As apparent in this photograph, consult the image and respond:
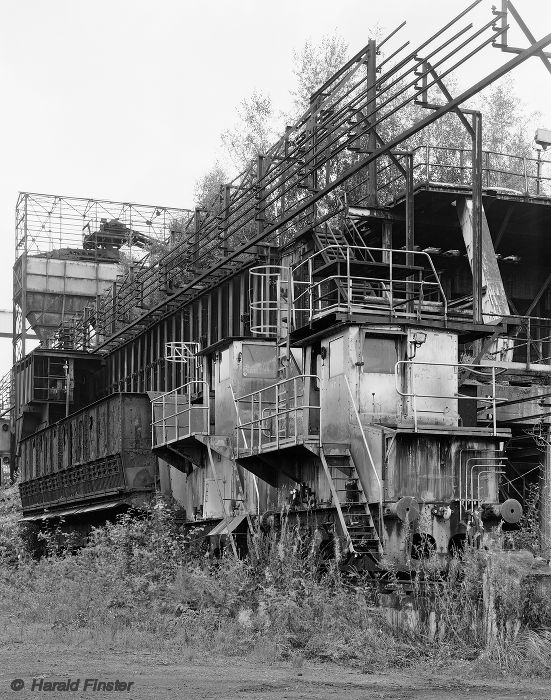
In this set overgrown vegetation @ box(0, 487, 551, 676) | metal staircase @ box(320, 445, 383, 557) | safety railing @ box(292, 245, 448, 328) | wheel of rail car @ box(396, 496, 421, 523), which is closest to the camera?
overgrown vegetation @ box(0, 487, 551, 676)

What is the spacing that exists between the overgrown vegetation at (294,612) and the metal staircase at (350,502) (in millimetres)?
586

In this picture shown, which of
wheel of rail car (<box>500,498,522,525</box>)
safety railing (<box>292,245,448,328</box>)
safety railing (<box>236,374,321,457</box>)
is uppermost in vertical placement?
safety railing (<box>292,245,448,328</box>)

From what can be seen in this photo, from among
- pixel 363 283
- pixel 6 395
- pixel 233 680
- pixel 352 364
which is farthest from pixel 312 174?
pixel 6 395

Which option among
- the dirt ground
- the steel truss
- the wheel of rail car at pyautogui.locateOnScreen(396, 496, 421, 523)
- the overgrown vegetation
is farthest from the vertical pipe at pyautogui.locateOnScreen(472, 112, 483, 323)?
the dirt ground

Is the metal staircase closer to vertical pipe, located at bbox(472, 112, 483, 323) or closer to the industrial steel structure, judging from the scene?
the industrial steel structure

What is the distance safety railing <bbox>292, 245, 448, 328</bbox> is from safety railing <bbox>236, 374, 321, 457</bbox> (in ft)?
4.59

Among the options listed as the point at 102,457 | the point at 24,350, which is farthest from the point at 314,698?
the point at 24,350

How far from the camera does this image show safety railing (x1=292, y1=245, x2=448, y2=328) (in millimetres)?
20031

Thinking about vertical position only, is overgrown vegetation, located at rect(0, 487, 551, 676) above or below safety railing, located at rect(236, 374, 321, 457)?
below

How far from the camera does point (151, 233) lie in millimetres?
64812

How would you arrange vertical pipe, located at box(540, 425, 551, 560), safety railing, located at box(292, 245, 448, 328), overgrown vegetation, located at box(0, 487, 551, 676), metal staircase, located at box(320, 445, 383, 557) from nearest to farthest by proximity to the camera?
overgrown vegetation, located at box(0, 487, 551, 676)
metal staircase, located at box(320, 445, 383, 557)
safety railing, located at box(292, 245, 448, 328)
vertical pipe, located at box(540, 425, 551, 560)

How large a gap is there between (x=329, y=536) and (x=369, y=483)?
1.08 meters

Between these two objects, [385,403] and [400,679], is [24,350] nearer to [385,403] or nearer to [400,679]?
[385,403]

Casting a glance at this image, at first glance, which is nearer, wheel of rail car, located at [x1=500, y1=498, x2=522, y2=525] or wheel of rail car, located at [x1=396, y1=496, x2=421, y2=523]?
wheel of rail car, located at [x1=396, y1=496, x2=421, y2=523]
